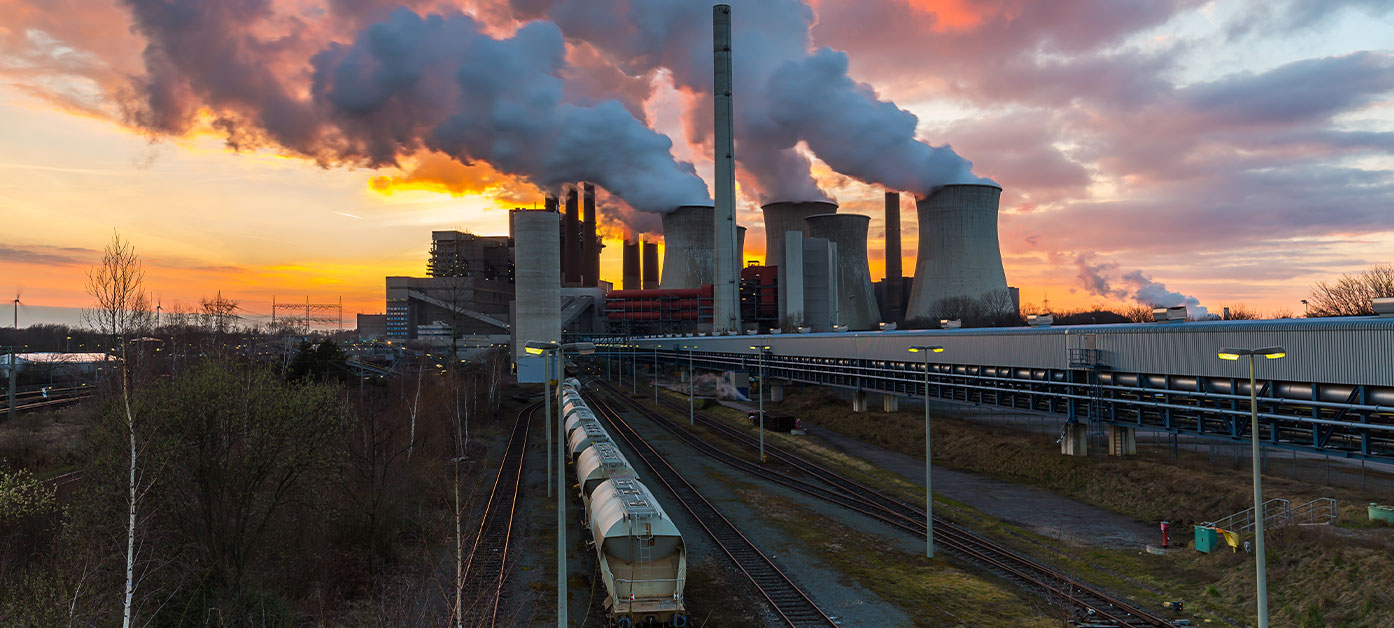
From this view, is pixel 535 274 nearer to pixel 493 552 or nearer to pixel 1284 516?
pixel 493 552

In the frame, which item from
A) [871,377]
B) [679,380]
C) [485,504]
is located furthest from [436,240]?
[485,504]

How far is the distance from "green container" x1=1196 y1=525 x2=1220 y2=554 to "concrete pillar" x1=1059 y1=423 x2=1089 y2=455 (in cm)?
1306

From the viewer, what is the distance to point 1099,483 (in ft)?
112

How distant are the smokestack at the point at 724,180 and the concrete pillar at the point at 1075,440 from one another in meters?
65.1

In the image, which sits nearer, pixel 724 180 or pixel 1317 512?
pixel 1317 512

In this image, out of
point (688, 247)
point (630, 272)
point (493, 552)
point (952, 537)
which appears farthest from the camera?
point (630, 272)

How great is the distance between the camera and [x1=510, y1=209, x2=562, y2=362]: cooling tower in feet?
329

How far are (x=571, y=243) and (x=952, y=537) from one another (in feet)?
440

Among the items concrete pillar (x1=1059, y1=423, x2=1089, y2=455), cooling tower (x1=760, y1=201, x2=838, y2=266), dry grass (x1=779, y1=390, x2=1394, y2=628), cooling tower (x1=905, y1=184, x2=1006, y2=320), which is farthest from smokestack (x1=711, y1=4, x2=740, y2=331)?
concrete pillar (x1=1059, y1=423, x2=1089, y2=455)

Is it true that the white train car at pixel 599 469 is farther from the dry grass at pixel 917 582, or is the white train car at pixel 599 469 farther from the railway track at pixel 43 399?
the railway track at pixel 43 399

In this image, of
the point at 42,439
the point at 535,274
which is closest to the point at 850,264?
the point at 535,274

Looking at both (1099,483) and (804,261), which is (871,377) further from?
(804,261)

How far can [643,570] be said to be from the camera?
1947 centimetres

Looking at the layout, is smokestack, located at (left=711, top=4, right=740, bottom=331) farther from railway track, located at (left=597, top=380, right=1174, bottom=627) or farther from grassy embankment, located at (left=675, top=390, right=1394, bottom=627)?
grassy embankment, located at (left=675, top=390, right=1394, bottom=627)
